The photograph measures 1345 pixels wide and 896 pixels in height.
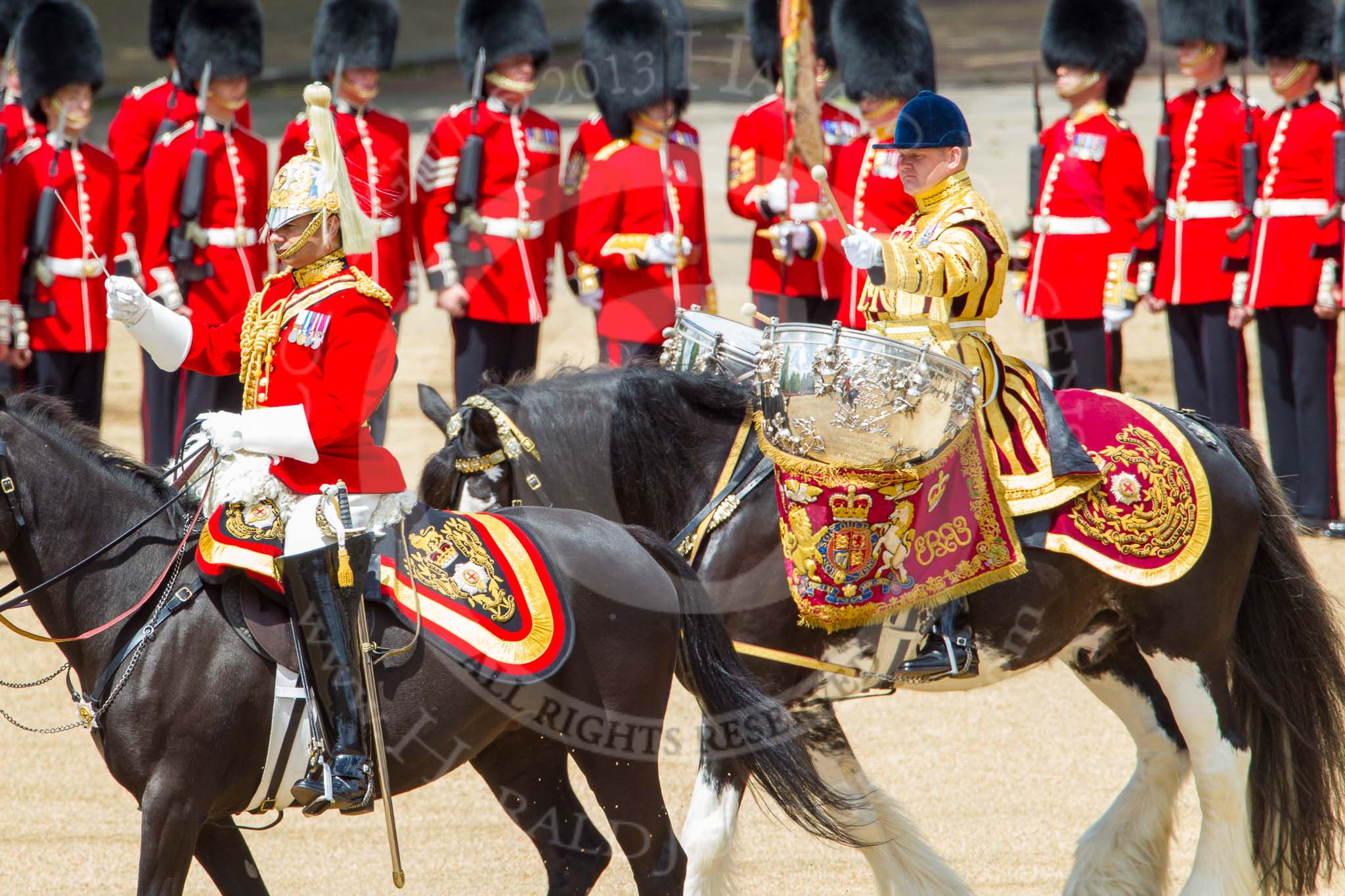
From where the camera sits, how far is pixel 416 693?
9.93ft

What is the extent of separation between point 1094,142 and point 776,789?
4.22 m

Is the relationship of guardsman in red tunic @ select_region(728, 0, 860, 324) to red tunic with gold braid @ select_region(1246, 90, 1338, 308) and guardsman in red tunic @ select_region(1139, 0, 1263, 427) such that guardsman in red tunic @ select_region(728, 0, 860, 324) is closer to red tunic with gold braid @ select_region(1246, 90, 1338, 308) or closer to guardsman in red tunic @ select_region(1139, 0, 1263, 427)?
guardsman in red tunic @ select_region(1139, 0, 1263, 427)

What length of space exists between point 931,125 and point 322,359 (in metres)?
1.31

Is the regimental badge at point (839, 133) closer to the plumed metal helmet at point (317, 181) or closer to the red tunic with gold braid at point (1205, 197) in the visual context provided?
the red tunic with gold braid at point (1205, 197)

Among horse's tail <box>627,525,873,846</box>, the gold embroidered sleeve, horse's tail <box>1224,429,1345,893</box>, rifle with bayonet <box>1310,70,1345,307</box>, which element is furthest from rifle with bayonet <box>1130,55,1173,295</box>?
horse's tail <box>627,525,873,846</box>

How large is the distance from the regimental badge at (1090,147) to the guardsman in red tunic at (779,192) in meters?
0.87

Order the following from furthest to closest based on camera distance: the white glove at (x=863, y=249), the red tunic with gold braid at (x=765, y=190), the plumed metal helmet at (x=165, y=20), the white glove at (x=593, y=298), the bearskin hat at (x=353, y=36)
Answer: the plumed metal helmet at (x=165, y=20), the bearskin hat at (x=353, y=36), the red tunic with gold braid at (x=765, y=190), the white glove at (x=593, y=298), the white glove at (x=863, y=249)

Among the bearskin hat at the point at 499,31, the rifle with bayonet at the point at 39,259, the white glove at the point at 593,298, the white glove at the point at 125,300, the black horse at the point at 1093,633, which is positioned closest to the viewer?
the white glove at the point at 125,300

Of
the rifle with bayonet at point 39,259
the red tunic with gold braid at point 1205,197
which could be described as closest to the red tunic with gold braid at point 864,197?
the red tunic with gold braid at point 1205,197

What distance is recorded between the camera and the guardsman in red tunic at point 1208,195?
268 inches

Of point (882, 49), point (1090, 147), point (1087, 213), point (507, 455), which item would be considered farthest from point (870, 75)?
point (507, 455)

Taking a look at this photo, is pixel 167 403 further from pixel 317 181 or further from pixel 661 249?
pixel 317 181

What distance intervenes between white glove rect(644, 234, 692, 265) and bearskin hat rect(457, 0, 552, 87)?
114 cm

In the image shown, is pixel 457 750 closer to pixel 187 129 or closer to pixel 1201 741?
pixel 1201 741
